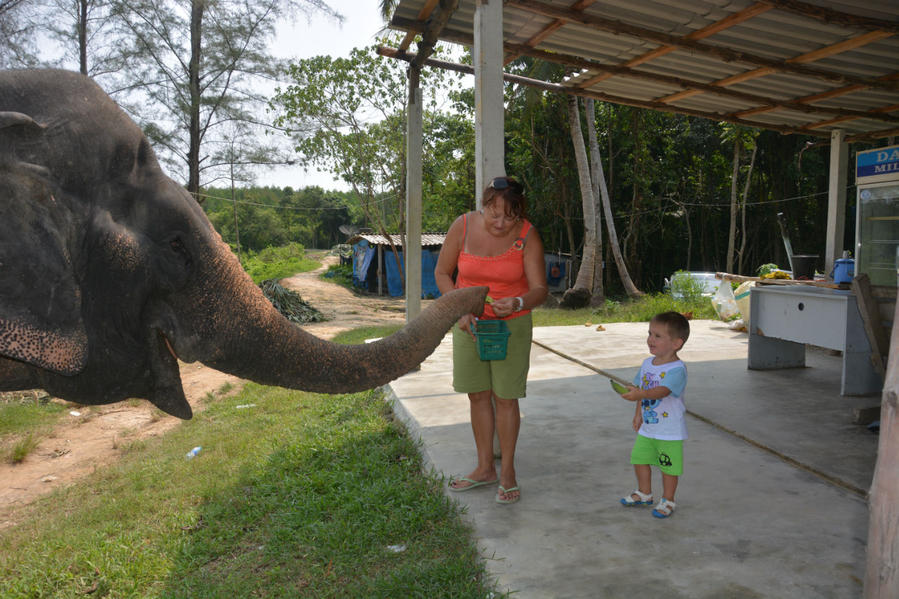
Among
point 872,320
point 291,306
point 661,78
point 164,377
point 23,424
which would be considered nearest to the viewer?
point 164,377

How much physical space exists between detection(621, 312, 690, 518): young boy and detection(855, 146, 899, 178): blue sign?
615cm

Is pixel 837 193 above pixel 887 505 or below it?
above

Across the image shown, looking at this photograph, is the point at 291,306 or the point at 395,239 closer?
the point at 291,306

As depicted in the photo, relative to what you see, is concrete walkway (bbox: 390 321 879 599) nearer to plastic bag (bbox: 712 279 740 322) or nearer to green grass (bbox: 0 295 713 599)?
green grass (bbox: 0 295 713 599)

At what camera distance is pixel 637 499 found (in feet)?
10.4

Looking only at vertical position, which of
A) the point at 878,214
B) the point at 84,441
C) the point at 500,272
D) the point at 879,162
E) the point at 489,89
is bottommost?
the point at 84,441

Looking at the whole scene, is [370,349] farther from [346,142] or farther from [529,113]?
[346,142]

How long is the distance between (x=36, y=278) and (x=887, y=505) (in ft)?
6.61

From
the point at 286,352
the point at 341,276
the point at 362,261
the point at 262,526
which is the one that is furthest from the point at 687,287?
the point at 341,276

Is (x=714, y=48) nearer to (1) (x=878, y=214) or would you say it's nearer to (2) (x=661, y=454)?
(2) (x=661, y=454)

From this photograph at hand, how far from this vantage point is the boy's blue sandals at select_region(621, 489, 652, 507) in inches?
124

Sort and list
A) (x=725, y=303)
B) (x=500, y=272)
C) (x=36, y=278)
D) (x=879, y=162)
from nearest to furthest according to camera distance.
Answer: (x=36, y=278)
(x=500, y=272)
(x=879, y=162)
(x=725, y=303)

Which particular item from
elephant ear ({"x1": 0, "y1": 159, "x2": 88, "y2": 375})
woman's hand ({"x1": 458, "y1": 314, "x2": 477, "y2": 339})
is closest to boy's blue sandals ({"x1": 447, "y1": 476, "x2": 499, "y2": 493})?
woman's hand ({"x1": 458, "y1": 314, "x2": 477, "y2": 339})

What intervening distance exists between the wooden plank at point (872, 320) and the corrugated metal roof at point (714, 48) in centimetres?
200
